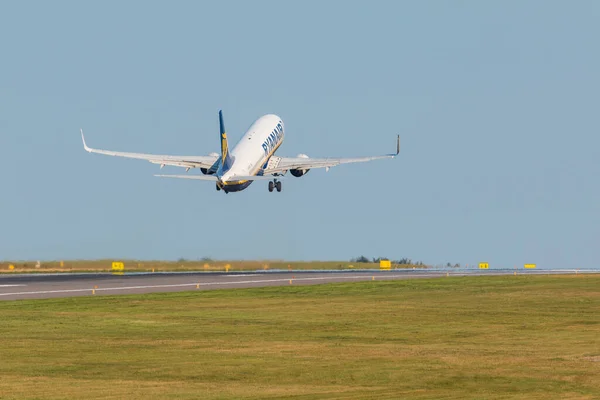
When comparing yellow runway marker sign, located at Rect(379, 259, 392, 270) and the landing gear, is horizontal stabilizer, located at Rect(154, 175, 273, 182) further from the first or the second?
yellow runway marker sign, located at Rect(379, 259, 392, 270)

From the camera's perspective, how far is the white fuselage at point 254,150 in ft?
352

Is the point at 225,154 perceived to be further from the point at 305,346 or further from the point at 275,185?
the point at 305,346

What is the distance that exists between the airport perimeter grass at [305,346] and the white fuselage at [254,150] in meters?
29.0

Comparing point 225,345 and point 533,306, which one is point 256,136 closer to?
point 533,306

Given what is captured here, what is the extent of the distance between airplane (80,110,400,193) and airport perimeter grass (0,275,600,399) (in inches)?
1143

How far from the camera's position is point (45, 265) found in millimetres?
127375

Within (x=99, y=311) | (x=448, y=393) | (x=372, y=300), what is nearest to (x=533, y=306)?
(x=372, y=300)

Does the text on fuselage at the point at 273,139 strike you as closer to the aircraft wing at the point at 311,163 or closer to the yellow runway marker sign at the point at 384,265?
the aircraft wing at the point at 311,163

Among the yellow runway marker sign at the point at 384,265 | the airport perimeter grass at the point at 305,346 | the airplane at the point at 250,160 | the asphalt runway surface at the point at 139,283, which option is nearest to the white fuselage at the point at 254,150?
the airplane at the point at 250,160

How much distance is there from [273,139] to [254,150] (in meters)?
9.43

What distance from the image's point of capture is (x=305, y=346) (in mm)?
46094

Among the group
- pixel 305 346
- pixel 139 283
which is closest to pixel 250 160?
pixel 139 283

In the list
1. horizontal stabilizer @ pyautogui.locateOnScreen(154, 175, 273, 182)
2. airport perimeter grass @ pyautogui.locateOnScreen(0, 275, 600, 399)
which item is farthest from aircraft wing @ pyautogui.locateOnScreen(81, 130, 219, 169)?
airport perimeter grass @ pyautogui.locateOnScreen(0, 275, 600, 399)

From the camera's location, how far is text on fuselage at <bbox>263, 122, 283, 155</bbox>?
402ft
